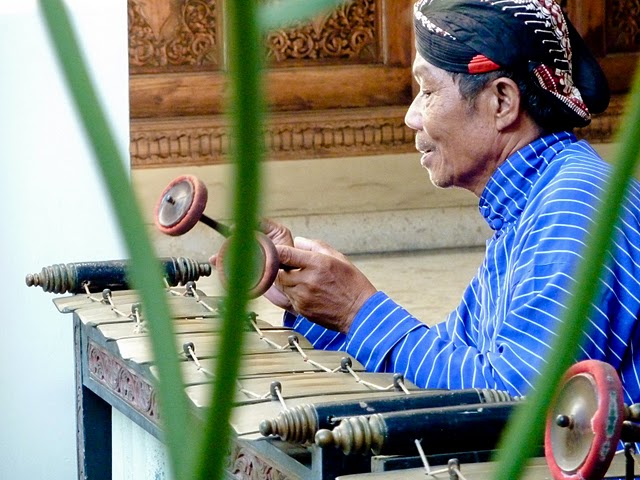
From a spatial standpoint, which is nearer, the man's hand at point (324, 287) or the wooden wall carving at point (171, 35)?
the man's hand at point (324, 287)

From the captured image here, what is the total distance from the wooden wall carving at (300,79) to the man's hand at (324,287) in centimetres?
412

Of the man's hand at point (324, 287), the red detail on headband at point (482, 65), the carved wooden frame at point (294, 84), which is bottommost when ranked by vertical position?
the carved wooden frame at point (294, 84)

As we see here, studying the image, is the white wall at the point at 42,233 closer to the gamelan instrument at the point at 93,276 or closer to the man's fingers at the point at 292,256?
the gamelan instrument at the point at 93,276

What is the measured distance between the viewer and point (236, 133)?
0.89 feet

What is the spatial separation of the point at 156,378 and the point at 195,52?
18.9 ft

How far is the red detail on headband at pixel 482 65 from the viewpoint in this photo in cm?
169

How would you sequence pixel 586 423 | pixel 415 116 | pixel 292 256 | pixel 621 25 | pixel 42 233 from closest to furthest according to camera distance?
1. pixel 586 423
2. pixel 292 256
3. pixel 415 116
4. pixel 42 233
5. pixel 621 25

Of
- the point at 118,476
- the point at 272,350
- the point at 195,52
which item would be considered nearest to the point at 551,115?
the point at 272,350

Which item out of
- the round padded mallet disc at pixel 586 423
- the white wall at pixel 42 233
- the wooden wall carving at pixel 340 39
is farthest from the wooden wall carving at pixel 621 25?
the round padded mallet disc at pixel 586 423

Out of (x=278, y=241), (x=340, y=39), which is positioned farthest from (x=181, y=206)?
(x=340, y=39)

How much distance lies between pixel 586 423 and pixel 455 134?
89 cm

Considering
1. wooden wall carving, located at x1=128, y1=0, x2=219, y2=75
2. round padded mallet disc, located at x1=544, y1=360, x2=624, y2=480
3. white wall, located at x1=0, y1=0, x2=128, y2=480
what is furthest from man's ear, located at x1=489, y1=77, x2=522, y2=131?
wooden wall carving, located at x1=128, y1=0, x2=219, y2=75

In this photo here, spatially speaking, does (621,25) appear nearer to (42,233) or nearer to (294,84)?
(294,84)

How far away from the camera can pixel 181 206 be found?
1.89 meters
